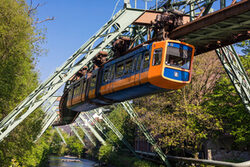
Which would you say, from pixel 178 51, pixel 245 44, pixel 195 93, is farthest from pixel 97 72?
pixel 245 44

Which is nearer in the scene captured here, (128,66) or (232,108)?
(128,66)

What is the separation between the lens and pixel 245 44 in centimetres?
1972

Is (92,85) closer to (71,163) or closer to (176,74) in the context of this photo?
(176,74)

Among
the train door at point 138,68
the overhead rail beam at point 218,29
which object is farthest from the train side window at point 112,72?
the overhead rail beam at point 218,29

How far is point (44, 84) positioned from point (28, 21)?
6.06m

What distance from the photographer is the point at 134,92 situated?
1247cm

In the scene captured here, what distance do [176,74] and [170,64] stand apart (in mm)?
528

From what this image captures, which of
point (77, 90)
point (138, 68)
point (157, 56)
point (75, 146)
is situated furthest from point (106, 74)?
point (75, 146)

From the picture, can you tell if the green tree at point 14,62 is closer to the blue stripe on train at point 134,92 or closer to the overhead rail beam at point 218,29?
the blue stripe on train at point 134,92

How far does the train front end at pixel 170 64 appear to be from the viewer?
1038 cm

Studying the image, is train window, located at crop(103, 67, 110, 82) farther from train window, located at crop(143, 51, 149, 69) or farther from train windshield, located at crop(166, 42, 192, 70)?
train windshield, located at crop(166, 42, 192, 70)

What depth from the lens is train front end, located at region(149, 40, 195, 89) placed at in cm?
1038

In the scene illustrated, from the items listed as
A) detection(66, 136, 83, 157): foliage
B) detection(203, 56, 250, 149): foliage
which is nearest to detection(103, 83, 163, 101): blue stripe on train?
detection(203, 56, 250, 149): foliage

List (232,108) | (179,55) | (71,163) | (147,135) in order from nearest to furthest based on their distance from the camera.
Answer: (179,55) → (232,108) → (147,135) → (71,163)
